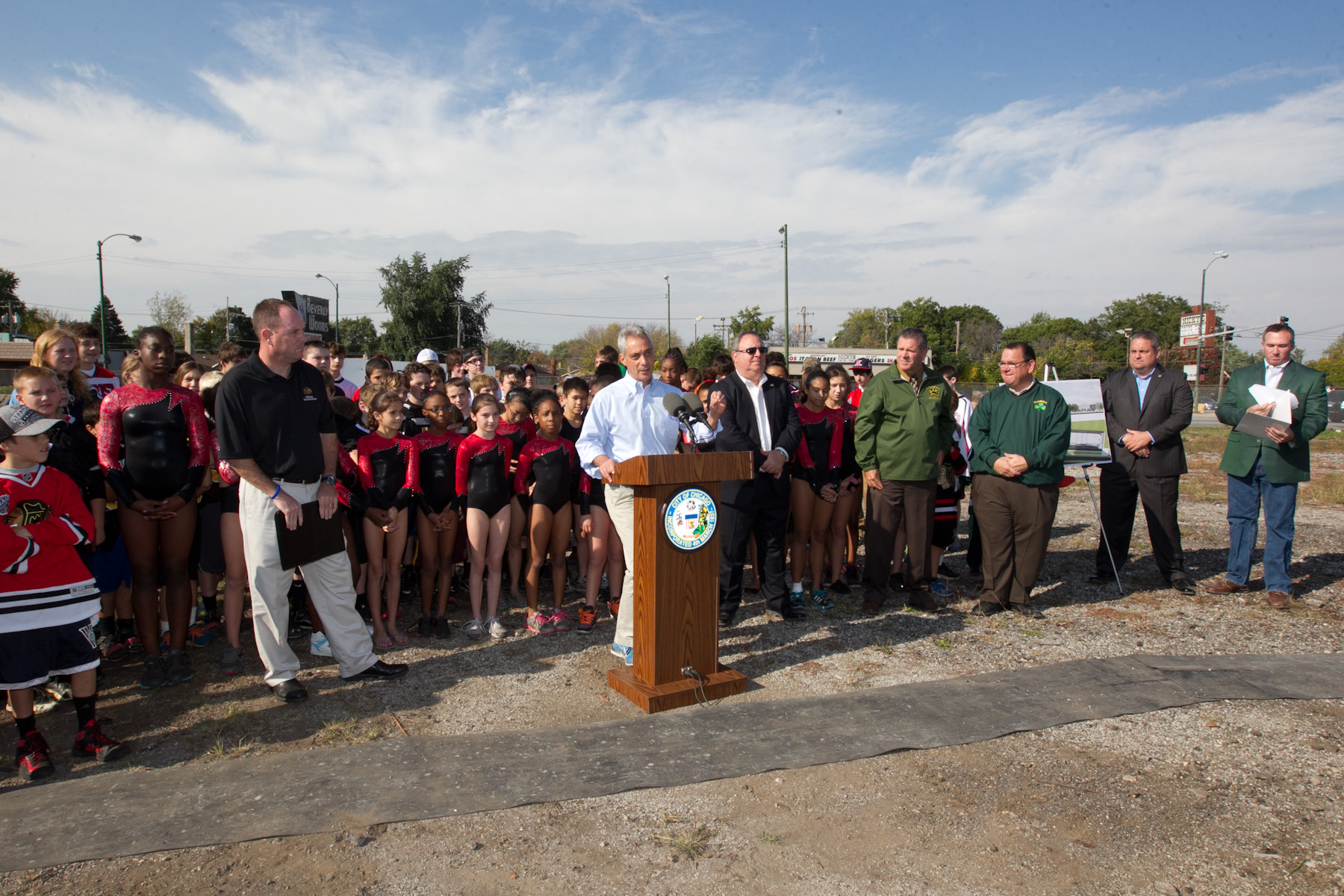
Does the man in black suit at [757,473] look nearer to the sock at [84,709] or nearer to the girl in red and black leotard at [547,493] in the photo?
the girl in red and black leotard at [547,493]

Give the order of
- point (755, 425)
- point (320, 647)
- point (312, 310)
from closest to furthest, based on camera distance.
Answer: point (320, 647)
point (755, 425)
point (312, 310)

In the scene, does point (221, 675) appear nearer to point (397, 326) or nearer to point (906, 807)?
point (906, 807)

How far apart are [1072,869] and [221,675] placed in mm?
4541

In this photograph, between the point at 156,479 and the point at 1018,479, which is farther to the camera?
the point at 1018,479

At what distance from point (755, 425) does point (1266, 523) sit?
440 cm

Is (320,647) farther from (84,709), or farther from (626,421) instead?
(626,421)

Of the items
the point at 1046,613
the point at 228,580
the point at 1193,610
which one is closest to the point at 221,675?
the point at 228,580

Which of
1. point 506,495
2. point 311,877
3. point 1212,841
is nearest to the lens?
point 311,877

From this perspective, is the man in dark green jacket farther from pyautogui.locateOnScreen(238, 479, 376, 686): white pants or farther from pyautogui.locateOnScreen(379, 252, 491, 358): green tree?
pyautogui.locateOnScreen(379, 252, 491, 358): green tree

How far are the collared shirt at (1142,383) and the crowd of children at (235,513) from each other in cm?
155

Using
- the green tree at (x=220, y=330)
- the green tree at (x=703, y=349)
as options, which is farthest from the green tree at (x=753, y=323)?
the green tree at (x=220, y=330)

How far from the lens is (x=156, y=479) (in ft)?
14.6

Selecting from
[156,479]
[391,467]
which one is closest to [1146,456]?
[391,467]

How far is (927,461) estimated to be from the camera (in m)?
5.85
